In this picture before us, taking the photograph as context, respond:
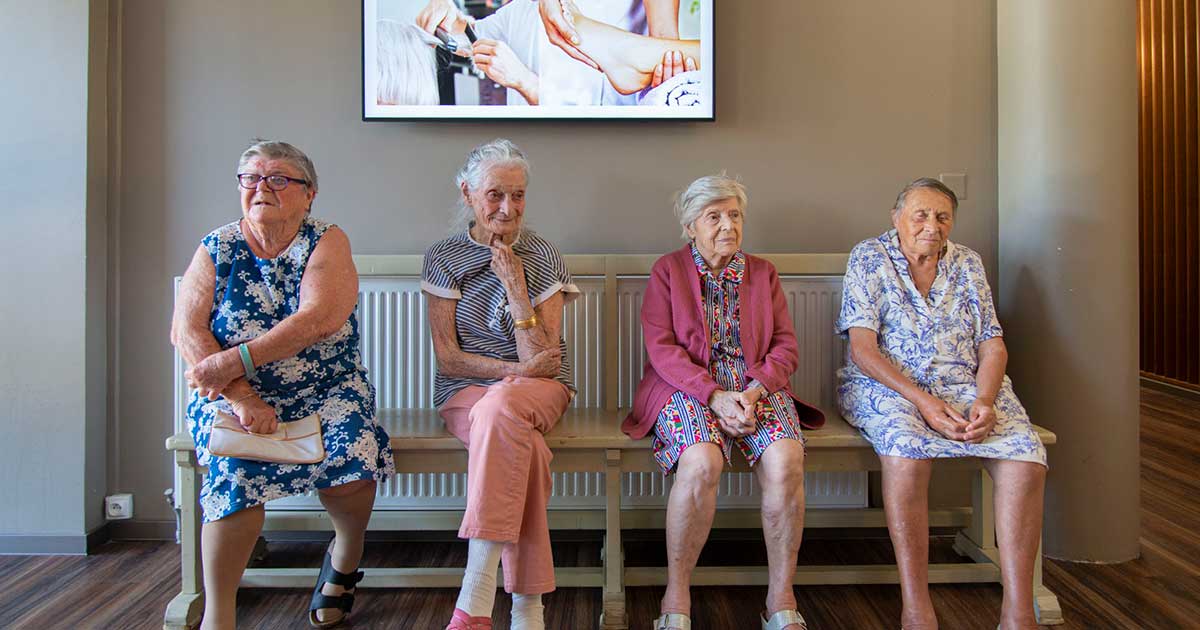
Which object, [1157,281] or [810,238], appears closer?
[810,238]

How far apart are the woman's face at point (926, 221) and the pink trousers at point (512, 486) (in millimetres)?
1201

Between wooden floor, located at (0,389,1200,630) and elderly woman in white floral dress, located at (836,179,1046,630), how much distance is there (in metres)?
0.26

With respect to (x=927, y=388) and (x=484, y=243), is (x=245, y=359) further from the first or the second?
(x=927, y=388)

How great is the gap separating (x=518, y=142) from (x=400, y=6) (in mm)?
583

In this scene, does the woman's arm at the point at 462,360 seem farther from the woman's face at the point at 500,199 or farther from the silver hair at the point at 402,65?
the silver hair at the point at 402,65

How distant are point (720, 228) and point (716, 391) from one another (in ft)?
1.53

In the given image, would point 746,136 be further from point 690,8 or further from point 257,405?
point 257,405

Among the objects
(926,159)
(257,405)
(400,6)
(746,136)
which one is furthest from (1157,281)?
(257,405)

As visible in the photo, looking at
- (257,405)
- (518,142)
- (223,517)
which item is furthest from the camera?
(518,142)

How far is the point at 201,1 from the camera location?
2.62 metres

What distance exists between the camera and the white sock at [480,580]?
1.78 metres

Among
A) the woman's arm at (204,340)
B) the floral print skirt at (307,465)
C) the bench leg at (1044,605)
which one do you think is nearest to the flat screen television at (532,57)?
the woman's arm at (204,340)

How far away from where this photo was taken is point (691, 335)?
7.17ft

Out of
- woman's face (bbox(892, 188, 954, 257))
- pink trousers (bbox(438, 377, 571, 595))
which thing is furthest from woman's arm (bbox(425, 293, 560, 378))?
woman's face (bbox(892, 188, 954, 257))
